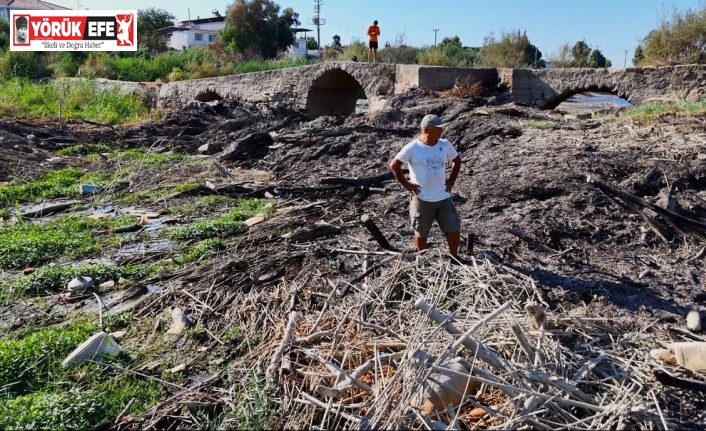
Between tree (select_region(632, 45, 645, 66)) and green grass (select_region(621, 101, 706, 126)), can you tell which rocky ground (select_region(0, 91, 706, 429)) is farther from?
tree (select_region(632, 45, 645, 66))

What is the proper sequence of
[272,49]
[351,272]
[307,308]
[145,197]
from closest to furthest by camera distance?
[307,308]
[351,272]
[145,197]
[272,49]

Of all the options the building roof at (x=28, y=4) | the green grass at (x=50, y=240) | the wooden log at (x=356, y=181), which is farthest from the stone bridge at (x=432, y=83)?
the building roof at (x=28, y=4)

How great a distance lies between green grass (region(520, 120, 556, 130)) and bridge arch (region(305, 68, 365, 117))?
771 cm

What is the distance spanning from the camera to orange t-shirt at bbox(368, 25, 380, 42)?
18.0 m

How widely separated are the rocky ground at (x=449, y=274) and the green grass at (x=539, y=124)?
3.2 inches

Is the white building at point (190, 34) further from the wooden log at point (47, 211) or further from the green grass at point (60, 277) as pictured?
the green grass at point (60, 277)

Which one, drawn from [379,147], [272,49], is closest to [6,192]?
[379,147]

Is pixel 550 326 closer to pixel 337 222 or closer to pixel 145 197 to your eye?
pixel 337 222

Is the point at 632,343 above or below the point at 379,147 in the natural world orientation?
below

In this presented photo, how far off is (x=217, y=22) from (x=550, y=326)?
77.0m

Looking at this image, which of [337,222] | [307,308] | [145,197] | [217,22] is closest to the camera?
[307,308]

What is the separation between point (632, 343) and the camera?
143 inches

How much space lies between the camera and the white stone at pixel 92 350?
400cm

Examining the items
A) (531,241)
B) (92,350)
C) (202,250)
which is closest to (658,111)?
(531,241)
